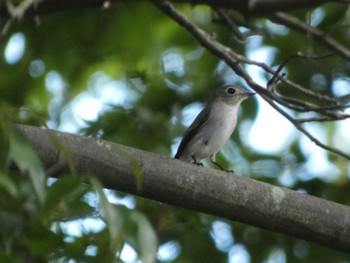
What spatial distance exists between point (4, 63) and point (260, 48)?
85.9 inches

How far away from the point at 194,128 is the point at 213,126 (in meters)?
0.19

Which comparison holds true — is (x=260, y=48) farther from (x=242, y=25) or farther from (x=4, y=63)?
(x=4, y=63)

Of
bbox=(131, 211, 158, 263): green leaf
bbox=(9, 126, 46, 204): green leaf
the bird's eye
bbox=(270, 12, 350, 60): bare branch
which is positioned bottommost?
the bird's eye

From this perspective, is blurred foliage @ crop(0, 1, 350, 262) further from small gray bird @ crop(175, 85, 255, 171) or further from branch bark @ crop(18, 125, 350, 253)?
branch bark @ crop(18, 125, 350, 253)

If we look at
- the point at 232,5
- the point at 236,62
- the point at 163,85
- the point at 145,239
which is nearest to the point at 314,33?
the point at 232,5

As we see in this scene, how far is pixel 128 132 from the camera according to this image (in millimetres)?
7164

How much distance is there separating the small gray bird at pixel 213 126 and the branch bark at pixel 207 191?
106 inches

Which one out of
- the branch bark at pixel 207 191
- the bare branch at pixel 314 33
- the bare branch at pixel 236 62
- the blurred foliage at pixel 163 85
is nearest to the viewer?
the branch bark at pixel 207 191

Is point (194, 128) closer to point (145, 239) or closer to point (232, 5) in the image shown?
point (232, 5)

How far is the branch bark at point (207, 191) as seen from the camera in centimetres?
436

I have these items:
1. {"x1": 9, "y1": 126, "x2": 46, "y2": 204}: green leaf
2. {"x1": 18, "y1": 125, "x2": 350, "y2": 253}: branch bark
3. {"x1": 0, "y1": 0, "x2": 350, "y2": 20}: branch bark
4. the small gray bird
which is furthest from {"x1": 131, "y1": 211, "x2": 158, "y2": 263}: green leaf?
the small gray bird

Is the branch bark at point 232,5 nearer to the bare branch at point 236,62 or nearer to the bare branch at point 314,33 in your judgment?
the bare branch at point 236,62

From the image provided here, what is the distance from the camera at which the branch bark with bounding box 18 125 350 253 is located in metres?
4.36

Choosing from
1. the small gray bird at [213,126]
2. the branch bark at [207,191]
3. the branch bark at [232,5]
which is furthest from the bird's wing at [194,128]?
the branch bark at [207,191]
